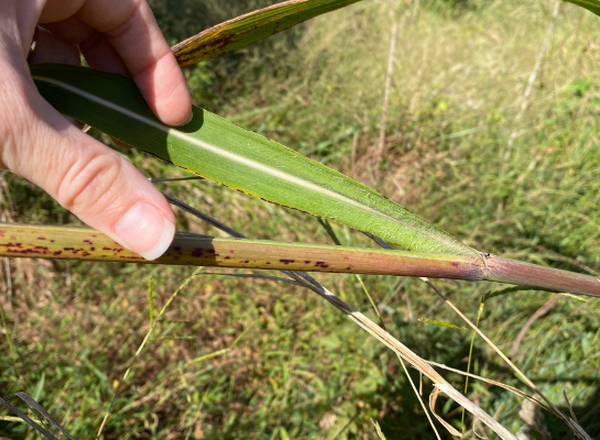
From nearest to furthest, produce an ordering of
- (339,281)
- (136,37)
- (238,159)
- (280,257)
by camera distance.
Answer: (280,257) → (238,159) → (136,37) → (339,281)

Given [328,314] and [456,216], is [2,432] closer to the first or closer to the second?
[328,314]

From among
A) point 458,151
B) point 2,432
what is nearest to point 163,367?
point 2,432

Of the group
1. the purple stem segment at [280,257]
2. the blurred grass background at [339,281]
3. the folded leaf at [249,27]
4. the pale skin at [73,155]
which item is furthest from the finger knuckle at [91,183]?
the blurred grass background at [339,281]

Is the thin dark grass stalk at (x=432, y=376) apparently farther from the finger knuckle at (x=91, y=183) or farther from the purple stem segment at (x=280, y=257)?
the finger knuckle at (x=91, y=183)

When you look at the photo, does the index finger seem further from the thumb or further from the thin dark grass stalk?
the thin dark grass stalk

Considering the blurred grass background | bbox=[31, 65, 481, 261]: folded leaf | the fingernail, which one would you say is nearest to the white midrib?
bbox=[31, 65, 481, 261]: folded leaf

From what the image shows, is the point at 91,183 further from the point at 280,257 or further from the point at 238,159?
the point at 280,257

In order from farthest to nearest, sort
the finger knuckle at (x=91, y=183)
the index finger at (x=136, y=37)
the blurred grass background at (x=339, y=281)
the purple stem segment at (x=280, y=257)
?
the blurred grass background at (x=339, y=281)
the index finger at (x=136, y=37)
the finger knuckle at (x=91, y=183)
the purple stem segment at (x=280, y=257)

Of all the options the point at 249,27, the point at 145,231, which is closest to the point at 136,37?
the point at 249,27
